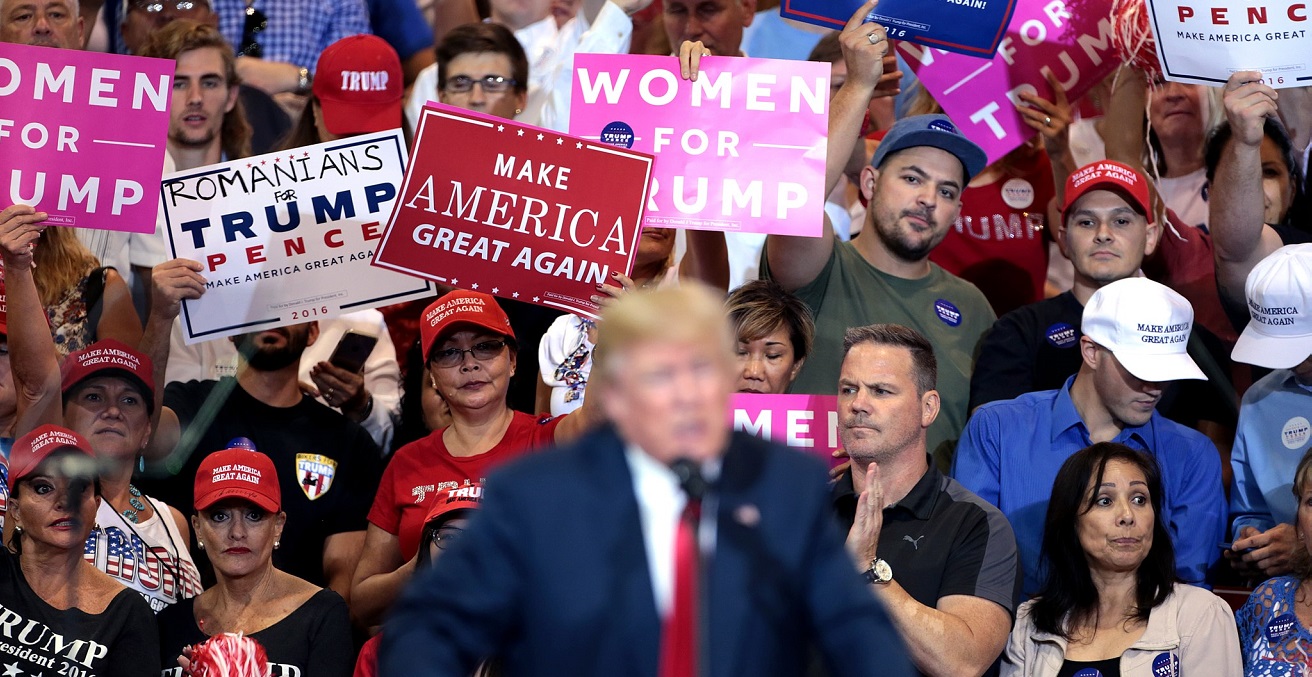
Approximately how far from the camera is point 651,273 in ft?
19.0

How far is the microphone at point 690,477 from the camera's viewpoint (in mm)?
2174

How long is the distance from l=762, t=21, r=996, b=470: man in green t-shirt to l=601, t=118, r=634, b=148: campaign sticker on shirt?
23.7 inches

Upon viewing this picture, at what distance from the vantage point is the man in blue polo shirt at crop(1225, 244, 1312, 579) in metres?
5.04

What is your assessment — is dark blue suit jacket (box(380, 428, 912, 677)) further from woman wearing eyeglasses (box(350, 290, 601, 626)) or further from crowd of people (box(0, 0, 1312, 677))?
woman wearing eyeglasses (box(350, 290, 601, 626))

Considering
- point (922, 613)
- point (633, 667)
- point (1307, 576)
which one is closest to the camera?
point (633, 667)

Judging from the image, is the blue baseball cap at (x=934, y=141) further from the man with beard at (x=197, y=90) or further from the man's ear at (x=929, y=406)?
the man with beard at (x=197, y=90)

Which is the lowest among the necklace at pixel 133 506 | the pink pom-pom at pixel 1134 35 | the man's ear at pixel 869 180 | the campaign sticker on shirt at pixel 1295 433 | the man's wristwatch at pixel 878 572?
the man's wristwatch at pixel 878 572

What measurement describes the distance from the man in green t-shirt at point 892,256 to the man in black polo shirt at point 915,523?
82 cm

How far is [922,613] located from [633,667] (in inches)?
78.0

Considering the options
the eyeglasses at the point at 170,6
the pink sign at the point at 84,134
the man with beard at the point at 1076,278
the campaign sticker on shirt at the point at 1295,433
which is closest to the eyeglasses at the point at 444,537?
the pink sign at the point at 84,134

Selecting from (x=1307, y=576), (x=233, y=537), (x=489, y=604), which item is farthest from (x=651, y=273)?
(x=489, y=604)

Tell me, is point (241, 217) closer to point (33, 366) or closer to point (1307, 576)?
point (33, 366)

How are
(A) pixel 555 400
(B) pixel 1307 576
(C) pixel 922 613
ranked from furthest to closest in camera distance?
(A) pixel 555 400, (B) pixel 1307 576, (C) pixel 922 613

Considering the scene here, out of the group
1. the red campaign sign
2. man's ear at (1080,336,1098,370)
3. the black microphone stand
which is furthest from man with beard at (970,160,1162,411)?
the black microphone stand
